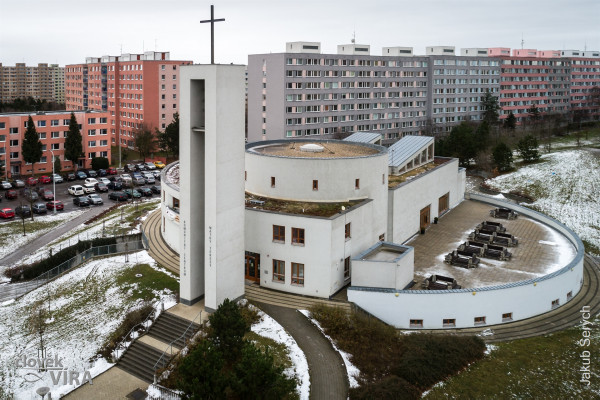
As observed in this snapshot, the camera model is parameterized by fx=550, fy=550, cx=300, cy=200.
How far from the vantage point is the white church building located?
24.6 meters

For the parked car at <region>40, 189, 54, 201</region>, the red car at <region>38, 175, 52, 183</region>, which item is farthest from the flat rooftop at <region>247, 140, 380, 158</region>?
the red car at <region>38, 175, 52, 183</region>

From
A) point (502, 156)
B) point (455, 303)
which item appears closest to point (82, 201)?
point (455, 303)

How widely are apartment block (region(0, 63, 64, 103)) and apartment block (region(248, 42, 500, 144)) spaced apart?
109 meters

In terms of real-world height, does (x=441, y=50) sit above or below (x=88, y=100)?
above

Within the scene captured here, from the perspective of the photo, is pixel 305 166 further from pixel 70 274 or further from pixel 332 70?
pixel 332 70

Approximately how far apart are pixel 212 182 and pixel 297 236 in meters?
5.81

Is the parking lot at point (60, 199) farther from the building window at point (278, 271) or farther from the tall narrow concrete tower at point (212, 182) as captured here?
the tall narrow concrete tower at point (212, 182)

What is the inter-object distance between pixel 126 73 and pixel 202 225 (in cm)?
7474

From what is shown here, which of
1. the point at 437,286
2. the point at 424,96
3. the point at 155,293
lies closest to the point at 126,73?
the point at 424,96

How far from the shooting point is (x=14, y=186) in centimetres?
6100

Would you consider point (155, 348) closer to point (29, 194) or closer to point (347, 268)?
point (347, 268)

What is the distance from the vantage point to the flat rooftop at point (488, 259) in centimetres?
3045

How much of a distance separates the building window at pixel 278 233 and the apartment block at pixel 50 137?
2001 inches

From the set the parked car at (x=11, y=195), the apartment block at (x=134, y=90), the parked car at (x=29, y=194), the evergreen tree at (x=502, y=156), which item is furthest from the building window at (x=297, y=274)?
the apartment block at (x=134, y=90)
